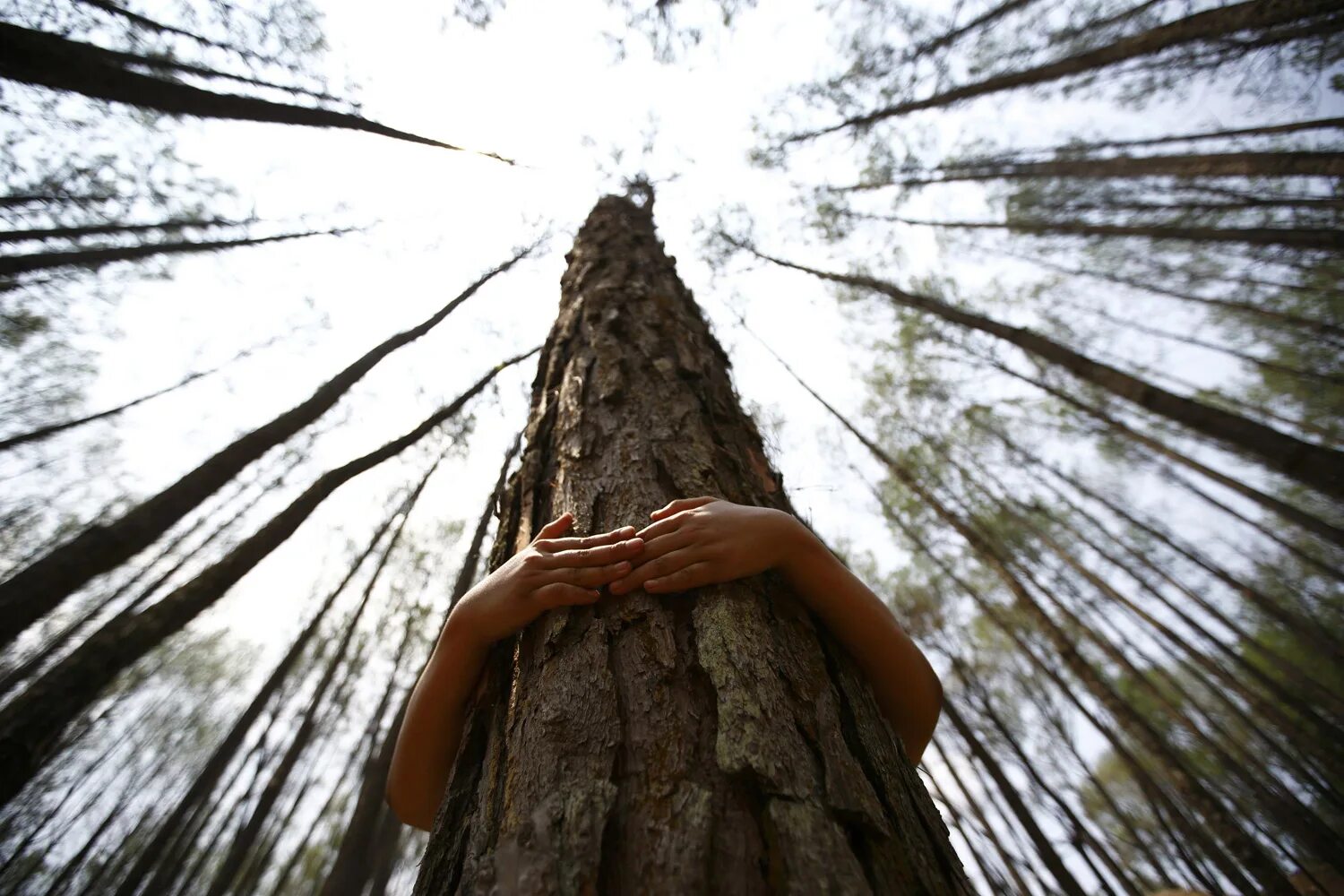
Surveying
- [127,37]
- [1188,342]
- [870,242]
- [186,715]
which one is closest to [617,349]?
[127,37]

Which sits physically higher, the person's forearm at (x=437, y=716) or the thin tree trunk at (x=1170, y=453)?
the person's forearm at (x=437, y=716)

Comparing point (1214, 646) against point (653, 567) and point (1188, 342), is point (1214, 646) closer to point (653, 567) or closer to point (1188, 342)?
point (1188, 342)

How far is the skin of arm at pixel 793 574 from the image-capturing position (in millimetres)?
1219

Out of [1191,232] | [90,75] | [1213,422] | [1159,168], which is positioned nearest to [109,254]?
[90,75]

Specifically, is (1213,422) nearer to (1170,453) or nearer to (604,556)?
(604,556)

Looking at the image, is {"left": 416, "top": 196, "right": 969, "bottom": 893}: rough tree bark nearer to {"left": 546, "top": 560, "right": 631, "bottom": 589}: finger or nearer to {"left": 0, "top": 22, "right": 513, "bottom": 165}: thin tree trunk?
{"left": 546, "top": 560, "right": 631, "bottom": 589}: finger

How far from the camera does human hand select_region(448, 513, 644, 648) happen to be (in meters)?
1.23

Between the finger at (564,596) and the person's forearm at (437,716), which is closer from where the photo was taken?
the finger at (564,596)

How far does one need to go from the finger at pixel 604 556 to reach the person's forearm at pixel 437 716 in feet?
1.01

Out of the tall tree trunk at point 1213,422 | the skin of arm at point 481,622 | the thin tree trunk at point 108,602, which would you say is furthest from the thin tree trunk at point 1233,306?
the thin tree trunk at point 108,602

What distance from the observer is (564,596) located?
122 centimetres

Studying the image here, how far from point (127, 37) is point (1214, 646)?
→ 14.7 m

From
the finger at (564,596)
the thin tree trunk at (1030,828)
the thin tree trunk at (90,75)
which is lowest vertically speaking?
the thin tree trunk at (1030,828)

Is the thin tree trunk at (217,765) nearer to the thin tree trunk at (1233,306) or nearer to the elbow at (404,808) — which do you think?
the elbow at (404,808)
